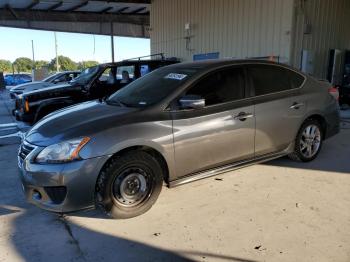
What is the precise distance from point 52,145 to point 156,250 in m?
1.35

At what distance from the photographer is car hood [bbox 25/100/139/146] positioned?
3.33 m

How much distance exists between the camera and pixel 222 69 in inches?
167

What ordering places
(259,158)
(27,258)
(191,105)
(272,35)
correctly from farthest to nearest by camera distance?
(272,35), (259,158), (191,105), (27,258)

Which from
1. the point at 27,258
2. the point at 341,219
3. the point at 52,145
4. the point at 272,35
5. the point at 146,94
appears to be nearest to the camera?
the point at 27,258

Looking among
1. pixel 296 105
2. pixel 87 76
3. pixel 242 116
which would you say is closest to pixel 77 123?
pixel 242 116

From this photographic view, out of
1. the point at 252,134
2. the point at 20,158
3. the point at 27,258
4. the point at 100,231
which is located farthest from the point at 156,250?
the point at 252,134

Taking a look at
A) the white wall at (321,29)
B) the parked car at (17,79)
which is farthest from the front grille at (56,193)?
the parked car at (17,79)

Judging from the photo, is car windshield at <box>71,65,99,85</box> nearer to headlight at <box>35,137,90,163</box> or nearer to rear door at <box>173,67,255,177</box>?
rear door at <box>173,67,255,177</box>

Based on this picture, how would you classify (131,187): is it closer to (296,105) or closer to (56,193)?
(56,193)

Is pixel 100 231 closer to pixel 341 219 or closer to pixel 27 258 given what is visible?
pixel 27 258

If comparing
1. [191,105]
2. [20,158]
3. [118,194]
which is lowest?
[118,194]

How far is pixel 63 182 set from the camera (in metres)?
3.15

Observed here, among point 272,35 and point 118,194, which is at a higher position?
point 272,35

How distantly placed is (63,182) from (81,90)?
189 inches
